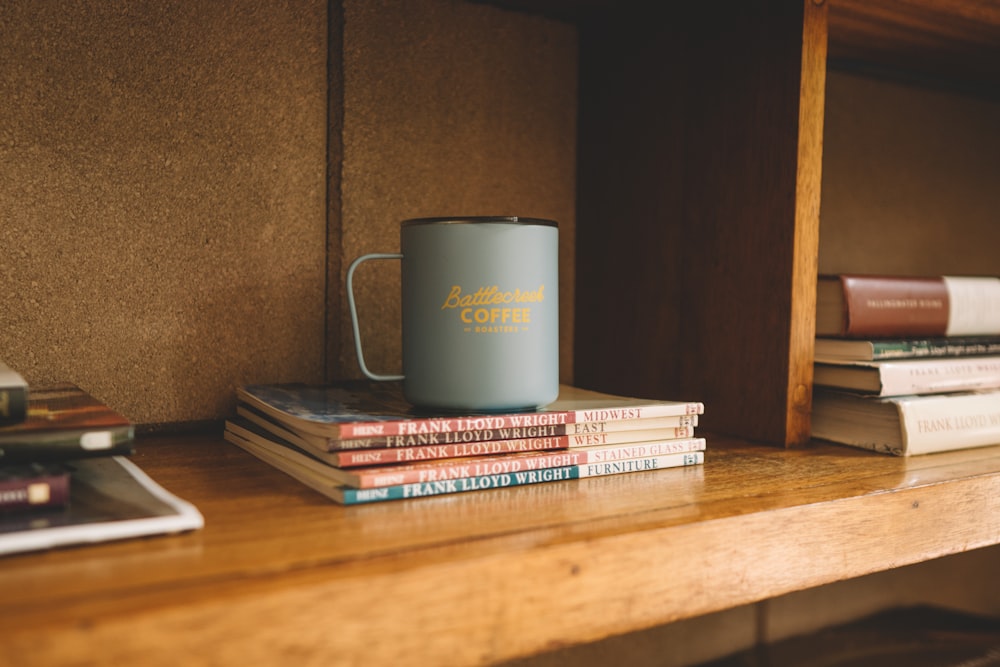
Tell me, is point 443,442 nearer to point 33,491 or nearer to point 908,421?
point 33,491

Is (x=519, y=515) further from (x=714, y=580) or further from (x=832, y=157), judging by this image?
(x=832, y=157)

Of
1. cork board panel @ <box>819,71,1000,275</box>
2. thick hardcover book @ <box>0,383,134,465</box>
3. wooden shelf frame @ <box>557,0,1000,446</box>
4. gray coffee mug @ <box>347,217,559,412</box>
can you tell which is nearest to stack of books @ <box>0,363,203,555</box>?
thick hardcover book @ <box>0,383,134,465</box>

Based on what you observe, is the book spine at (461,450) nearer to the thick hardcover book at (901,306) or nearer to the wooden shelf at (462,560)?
the wooden shelf at (462,560)

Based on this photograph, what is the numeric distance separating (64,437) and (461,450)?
0.83ft

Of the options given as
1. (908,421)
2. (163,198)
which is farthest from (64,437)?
(908,421)

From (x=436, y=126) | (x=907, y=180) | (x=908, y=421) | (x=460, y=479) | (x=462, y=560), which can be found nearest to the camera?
(x=462, y=560)

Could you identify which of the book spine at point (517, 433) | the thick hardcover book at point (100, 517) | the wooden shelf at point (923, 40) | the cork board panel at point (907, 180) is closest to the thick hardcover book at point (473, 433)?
the book spine at point (517, 433)

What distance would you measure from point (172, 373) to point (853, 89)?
3.17ft

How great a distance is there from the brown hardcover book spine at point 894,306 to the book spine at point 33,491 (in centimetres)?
67

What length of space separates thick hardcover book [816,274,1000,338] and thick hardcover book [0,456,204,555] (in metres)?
0.61

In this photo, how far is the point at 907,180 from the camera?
3.92 feet

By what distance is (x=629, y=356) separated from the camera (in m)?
0.94

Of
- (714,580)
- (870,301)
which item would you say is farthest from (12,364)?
(870,301)

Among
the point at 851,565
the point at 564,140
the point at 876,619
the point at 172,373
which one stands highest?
the point at 564,140
